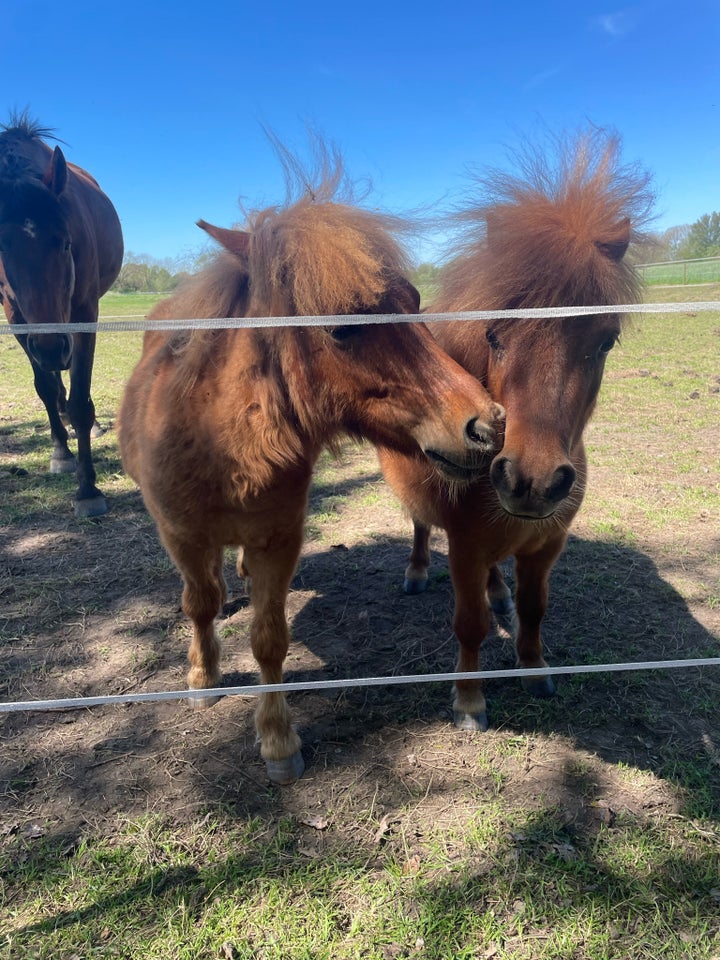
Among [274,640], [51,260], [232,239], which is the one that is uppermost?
[51,260]

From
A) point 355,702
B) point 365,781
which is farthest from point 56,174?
point 365,781

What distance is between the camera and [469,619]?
2.71 m

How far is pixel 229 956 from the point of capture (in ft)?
5.88

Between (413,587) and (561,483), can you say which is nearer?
(561,483)

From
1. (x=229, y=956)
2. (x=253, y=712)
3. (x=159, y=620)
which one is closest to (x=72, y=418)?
(x=159, y=620)

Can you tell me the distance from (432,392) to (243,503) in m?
0.85

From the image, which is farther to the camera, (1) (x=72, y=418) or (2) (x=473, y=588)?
(1) (x=72, y=418)

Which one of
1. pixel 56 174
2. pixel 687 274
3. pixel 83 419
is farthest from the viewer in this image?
pixel 687 274

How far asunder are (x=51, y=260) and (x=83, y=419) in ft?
4.65

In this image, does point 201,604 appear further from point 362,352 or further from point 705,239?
point 705,239

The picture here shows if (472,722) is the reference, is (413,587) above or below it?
above

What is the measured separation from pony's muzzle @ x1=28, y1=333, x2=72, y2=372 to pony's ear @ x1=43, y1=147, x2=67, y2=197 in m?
1.20

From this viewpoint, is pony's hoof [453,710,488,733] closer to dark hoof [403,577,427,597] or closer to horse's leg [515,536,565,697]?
horse's leg [515,536,565,697]

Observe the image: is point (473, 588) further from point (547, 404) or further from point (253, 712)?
point (253, 712)
